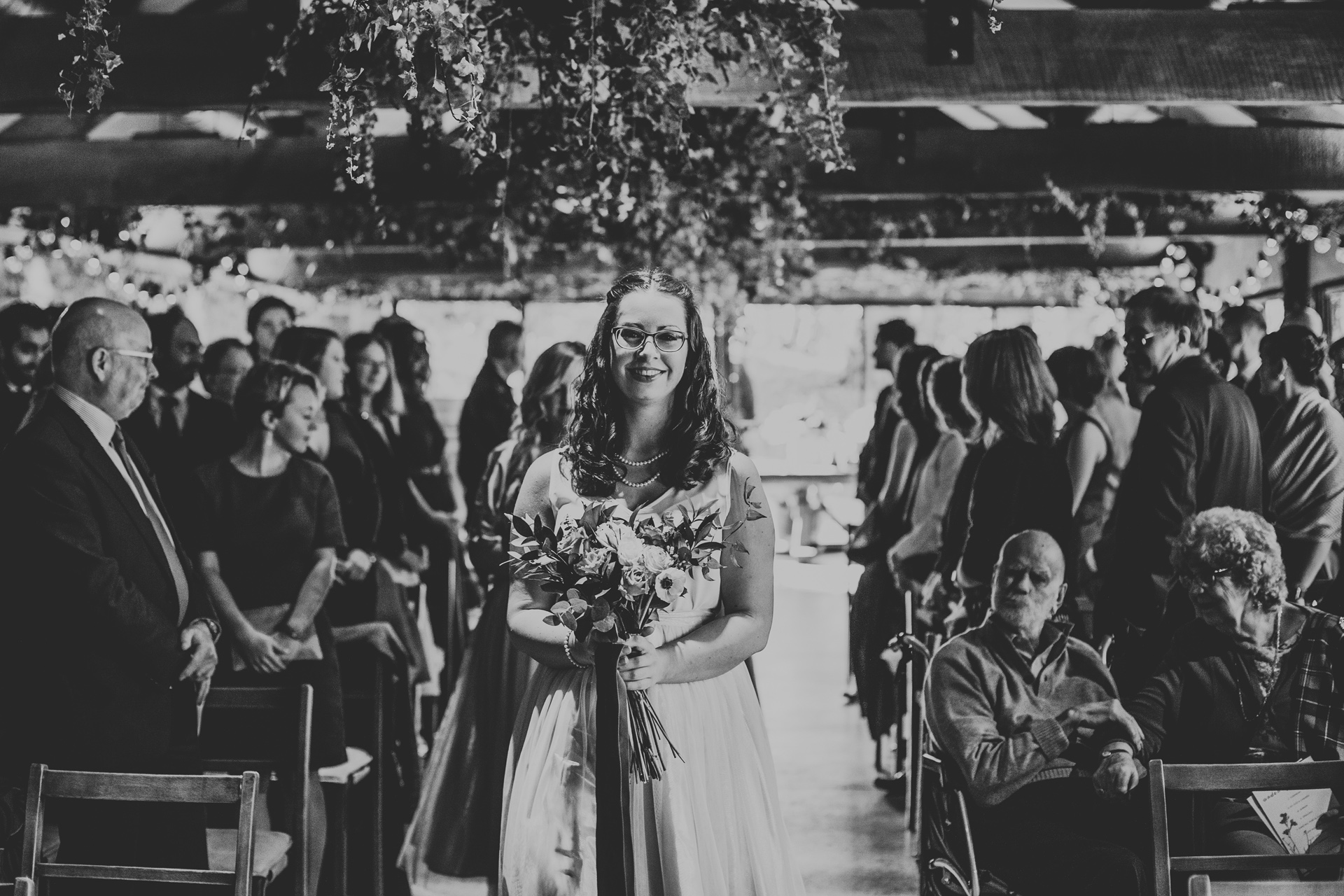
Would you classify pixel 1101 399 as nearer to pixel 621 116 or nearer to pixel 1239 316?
pixel 1239 316

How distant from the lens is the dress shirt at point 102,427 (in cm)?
315

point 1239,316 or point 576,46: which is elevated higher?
point 576,46

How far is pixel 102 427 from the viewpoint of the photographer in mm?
3186

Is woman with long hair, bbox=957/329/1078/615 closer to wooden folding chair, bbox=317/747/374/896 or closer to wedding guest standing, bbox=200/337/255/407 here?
wooden folding chair, bbox=317/747/374/896

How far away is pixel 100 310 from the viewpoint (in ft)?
10.5

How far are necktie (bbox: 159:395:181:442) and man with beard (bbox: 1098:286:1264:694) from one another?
135 inches

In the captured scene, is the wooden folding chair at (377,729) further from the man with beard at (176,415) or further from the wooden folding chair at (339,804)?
the man with beard at (176,415)

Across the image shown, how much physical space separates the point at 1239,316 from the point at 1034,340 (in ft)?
7.05

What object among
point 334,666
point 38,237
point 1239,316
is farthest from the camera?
point 38,237

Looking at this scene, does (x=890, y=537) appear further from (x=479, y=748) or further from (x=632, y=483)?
(x=632, y=483)

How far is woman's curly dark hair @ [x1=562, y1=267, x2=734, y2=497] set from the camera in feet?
7.70

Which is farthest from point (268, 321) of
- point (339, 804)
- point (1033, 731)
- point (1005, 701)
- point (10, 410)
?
point (1033, 731)

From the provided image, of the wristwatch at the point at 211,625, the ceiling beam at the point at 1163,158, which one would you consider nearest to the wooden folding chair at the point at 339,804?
the wristwatch at the point at 211,625

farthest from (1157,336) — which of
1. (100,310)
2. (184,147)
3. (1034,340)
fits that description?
(184,147)
